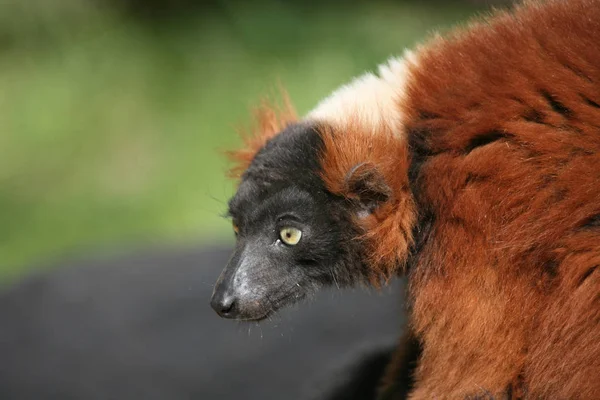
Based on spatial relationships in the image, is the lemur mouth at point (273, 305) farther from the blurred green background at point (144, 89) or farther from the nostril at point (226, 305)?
the blurred green background at point (144, 89)

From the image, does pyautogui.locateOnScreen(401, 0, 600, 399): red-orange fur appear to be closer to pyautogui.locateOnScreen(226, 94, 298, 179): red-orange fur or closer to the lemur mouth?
the lemur mouth

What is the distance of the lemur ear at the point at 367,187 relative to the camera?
288 cm

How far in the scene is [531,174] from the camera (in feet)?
8.64

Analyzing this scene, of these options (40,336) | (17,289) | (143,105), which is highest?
(143,105)

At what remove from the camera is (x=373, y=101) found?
3.12m

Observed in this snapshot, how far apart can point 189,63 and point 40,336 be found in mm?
5984

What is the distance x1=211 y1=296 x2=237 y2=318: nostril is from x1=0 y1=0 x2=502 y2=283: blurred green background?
483cm

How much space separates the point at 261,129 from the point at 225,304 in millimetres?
936

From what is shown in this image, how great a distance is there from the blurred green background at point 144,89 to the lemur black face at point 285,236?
189 inches

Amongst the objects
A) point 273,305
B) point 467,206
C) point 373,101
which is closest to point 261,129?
point 373,101

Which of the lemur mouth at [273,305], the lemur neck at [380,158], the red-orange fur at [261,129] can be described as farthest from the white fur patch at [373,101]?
the lemur mouth at [273,305]

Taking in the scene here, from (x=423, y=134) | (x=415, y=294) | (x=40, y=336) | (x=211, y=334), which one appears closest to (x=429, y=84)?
(x=423, y=134)

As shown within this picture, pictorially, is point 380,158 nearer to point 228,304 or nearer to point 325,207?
point 325,207

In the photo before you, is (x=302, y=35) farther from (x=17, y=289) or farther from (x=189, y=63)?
(x=17, y=289)
